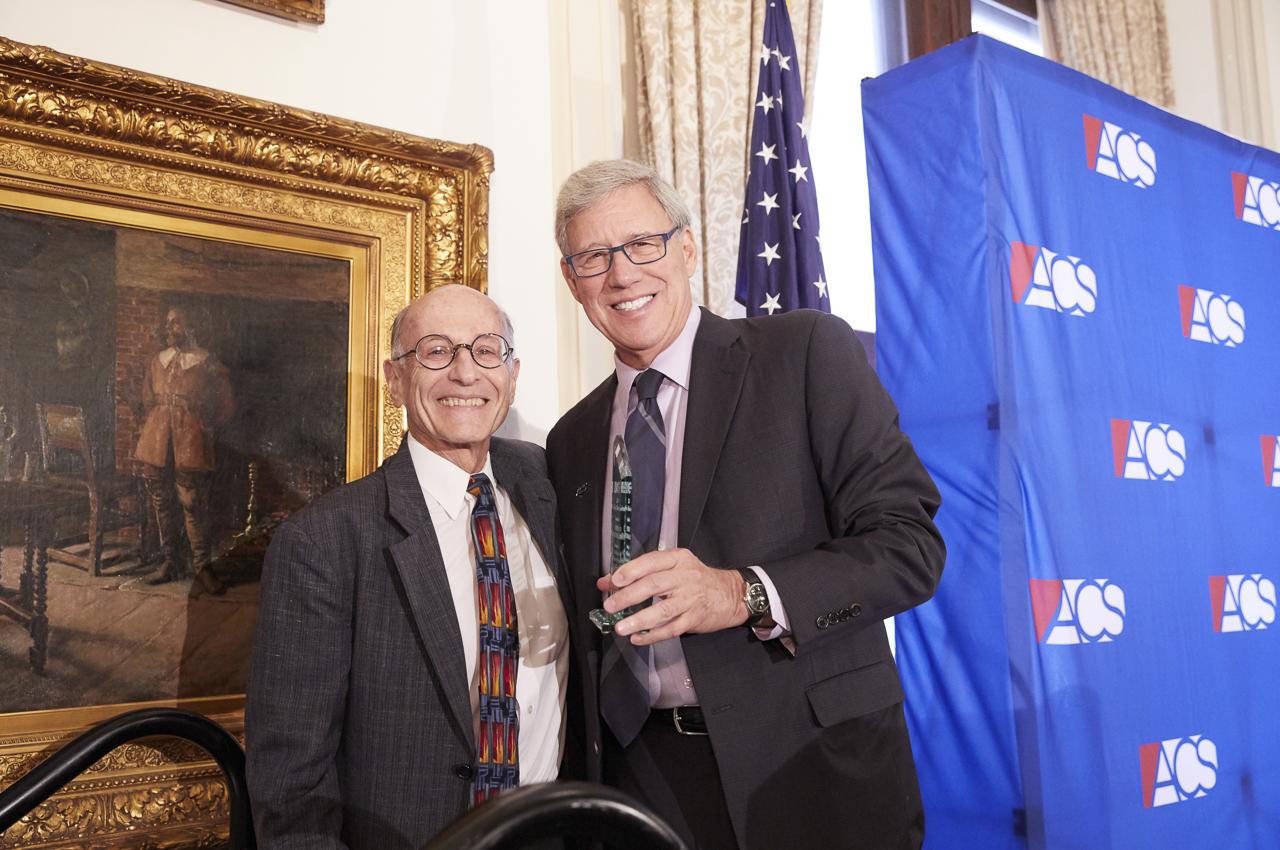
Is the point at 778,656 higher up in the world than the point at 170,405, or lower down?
lower down

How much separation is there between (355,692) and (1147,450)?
228 centimetres

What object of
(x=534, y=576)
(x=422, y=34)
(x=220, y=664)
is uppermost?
(x=422, y=34)

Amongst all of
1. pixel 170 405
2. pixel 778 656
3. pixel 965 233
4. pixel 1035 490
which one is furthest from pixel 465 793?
pixel 965 233

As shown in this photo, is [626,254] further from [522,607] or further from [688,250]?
[522,607]

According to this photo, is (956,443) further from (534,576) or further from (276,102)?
(276,102)

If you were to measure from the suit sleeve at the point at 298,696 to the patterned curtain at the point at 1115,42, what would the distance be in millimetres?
4952

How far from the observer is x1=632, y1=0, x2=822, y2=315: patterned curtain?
3.50m

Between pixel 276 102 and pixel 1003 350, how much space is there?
197 cm

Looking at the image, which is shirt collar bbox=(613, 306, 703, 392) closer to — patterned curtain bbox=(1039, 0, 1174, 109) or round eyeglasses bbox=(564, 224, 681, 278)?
round eyeglasses bbox=(564, 224, 681, 278)

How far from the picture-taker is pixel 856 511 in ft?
6.10

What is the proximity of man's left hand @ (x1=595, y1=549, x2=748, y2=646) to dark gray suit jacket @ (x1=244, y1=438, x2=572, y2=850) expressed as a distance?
534 millimetres

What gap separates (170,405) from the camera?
8.02ft

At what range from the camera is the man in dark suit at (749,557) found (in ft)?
5.87

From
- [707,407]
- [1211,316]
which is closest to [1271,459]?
[1211,316]
